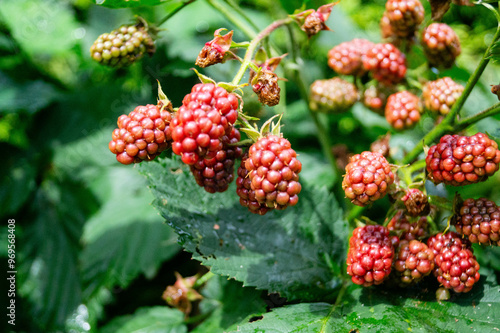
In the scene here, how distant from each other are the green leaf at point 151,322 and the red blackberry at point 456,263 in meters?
0.90

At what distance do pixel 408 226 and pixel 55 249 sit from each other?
→ 166 centimetres

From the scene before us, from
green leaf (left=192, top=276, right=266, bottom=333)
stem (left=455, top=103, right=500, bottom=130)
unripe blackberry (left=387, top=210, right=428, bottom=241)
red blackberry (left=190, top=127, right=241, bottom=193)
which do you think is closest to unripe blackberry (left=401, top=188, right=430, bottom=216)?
unripe blackberry (left=387, top=210, right=428, bottom=241)

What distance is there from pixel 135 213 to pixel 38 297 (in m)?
0.59

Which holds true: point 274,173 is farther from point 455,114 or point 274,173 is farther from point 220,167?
point 455,114

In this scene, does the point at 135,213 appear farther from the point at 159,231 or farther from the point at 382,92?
the point at 382,92

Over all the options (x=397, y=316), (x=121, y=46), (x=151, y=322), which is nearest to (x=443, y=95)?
(x=397, y=316)

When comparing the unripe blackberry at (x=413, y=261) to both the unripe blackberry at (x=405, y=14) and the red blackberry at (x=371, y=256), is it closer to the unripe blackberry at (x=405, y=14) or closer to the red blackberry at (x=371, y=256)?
the red blackberry at (x=371, y=256)

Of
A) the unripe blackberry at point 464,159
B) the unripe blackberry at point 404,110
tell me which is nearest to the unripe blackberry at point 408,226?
the unripe blackberry at point 464,159

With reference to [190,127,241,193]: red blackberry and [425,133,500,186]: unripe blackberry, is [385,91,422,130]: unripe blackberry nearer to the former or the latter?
[425,133,500,186]: unripe blackberry

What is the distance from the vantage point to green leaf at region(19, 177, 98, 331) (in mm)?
1809

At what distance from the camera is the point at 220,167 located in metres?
0.92

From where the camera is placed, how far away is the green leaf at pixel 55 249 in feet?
5.93

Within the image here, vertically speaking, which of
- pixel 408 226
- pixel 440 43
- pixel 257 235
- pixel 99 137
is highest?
pixel 440 43

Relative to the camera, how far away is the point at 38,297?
72.7 inches
